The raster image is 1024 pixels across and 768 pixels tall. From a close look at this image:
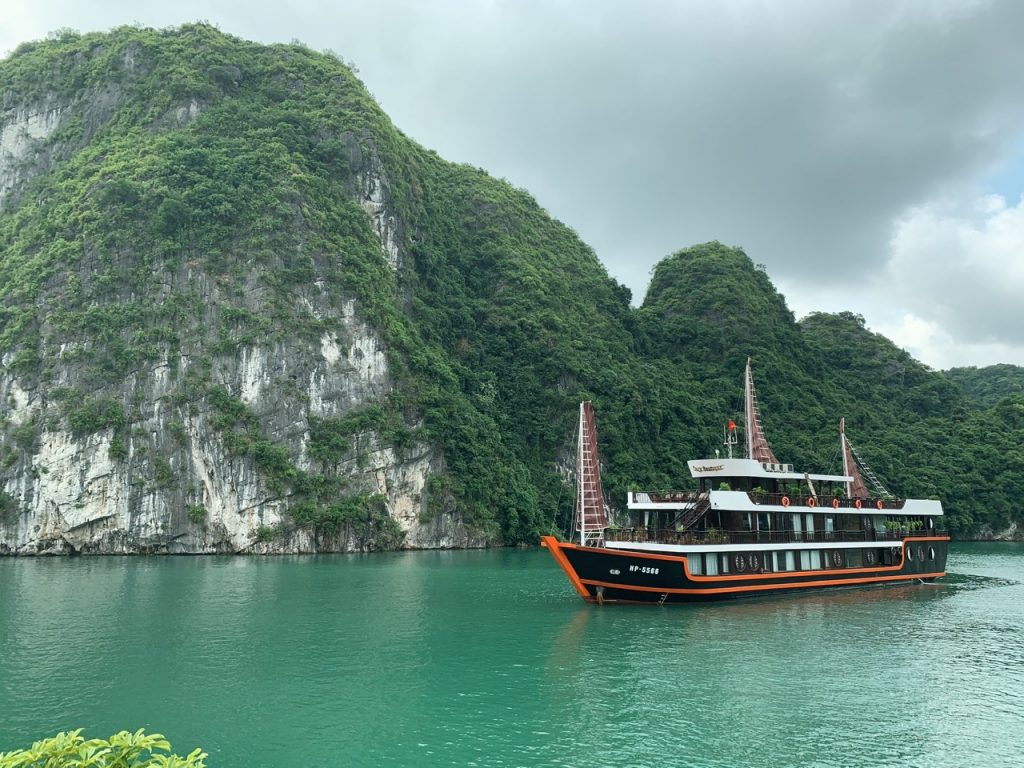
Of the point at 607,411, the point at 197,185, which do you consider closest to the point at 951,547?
the point at 607,411

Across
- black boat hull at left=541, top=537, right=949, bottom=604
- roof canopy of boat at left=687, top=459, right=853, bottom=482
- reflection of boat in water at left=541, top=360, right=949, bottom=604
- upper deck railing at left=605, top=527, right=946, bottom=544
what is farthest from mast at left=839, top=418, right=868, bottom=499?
black boat hull at left=541, top=537, right=949, bottom=604

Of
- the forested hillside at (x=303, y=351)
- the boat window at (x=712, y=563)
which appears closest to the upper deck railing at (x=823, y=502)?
the boat window at (x=712, y=563)

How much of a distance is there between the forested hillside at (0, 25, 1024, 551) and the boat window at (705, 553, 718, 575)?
37418mm

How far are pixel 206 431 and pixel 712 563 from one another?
4403 cm

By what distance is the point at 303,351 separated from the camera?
6731 centimetres

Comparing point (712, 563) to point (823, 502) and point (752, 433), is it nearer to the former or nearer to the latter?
point (823, 502)

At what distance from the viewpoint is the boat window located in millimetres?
32562

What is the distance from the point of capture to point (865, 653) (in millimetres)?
24609

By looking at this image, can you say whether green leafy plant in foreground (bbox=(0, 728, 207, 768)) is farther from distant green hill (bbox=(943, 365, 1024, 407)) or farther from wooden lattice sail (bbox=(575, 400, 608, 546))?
distant green hill (bbox=(943, 365, 1024, 407))

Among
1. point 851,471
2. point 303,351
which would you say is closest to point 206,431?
point 303,351

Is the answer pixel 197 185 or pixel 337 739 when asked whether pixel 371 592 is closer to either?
pixel 337 739

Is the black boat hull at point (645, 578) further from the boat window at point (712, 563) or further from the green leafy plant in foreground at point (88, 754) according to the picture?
the green leafy plant in foreground at point (88, 754)

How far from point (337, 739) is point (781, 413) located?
304ft

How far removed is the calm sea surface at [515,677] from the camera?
16.3 meters
